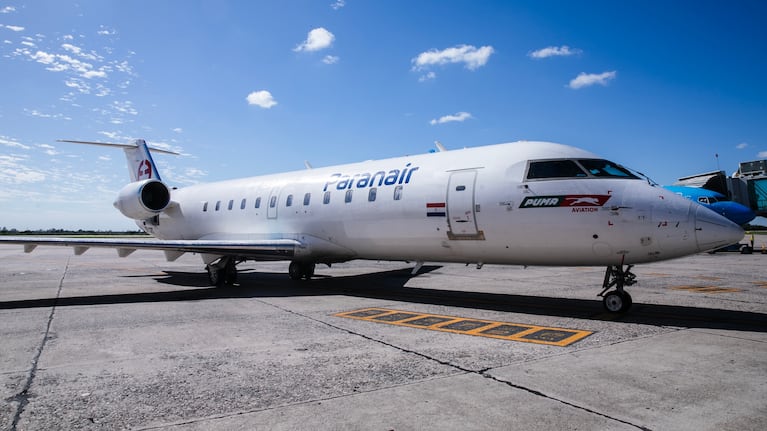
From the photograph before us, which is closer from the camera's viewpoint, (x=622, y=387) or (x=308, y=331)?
(x=622, y=387)

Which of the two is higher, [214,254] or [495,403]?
[214,254]

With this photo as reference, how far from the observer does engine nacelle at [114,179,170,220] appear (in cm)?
1559

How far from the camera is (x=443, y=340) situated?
5965mm

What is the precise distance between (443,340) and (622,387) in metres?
2.29

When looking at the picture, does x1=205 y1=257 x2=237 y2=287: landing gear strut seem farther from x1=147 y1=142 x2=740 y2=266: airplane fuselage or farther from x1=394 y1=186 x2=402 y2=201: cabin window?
x1=394 y1=186 x2=402 y2=201: cabin window

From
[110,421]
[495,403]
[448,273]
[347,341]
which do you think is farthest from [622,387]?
[448,273]

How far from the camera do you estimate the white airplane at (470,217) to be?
7238 mm

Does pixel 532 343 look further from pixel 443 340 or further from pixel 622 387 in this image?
pixel 622 387

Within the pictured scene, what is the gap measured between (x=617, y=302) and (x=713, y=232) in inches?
66.7

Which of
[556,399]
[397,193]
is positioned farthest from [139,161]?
[556,399]

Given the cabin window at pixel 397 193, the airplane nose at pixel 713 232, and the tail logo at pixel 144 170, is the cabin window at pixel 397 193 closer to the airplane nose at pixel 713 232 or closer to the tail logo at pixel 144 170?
the airplane nose at pixel 713 232

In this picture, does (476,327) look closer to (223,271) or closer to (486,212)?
(486,212)

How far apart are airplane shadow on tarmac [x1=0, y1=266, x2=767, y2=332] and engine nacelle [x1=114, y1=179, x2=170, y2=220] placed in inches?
94.3

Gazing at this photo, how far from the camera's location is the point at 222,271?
42.9 feet
